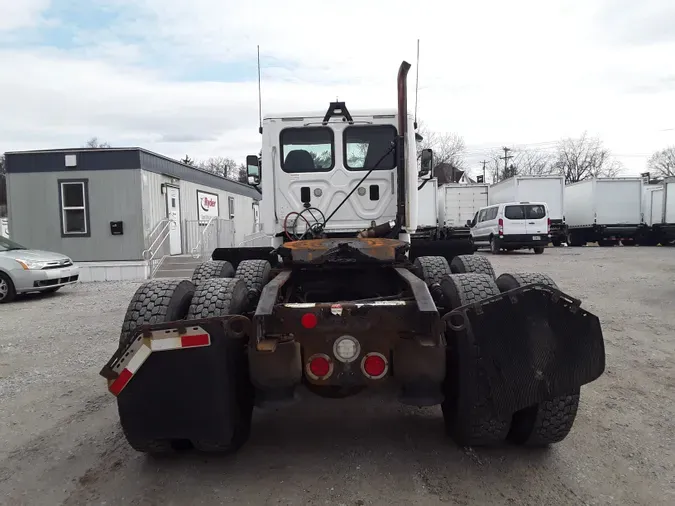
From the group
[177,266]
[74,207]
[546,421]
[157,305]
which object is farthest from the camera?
[177,266]

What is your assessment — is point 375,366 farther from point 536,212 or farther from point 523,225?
point 536,212

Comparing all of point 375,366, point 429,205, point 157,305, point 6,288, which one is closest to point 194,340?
point 157,305

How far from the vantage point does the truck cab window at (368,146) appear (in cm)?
552

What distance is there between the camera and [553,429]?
10.5 feet

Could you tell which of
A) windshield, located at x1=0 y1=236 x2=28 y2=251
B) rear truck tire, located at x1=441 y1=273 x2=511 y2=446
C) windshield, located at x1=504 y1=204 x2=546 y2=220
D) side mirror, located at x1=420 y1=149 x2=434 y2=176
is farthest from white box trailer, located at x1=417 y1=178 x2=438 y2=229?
rear truck tire, located at x1=441 y1=273 x2=511 y2=446

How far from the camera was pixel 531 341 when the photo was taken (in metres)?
2.81

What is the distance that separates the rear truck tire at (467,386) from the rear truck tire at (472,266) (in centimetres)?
108

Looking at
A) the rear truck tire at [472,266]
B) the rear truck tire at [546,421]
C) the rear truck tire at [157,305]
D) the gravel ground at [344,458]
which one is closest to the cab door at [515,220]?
the gravel ground at [344,458]

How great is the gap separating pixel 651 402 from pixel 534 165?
241ft

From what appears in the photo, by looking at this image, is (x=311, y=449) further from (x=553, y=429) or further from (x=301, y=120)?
(x=301, y=120)

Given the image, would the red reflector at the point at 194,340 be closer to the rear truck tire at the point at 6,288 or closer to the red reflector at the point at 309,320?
the red reflector at the point at 309,320

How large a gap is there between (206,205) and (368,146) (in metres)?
15.4

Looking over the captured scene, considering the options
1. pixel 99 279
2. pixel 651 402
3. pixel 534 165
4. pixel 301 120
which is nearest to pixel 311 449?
pixel 651 402

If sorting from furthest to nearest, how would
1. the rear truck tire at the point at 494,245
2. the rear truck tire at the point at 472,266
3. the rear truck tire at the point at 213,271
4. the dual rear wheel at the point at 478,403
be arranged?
the rear truck tire at the point at 494,245 < the rear truck tire at the point at 213,271 < the rear truck tire at the point at 472,266 < the dual rear wheel at the point at 478,403
